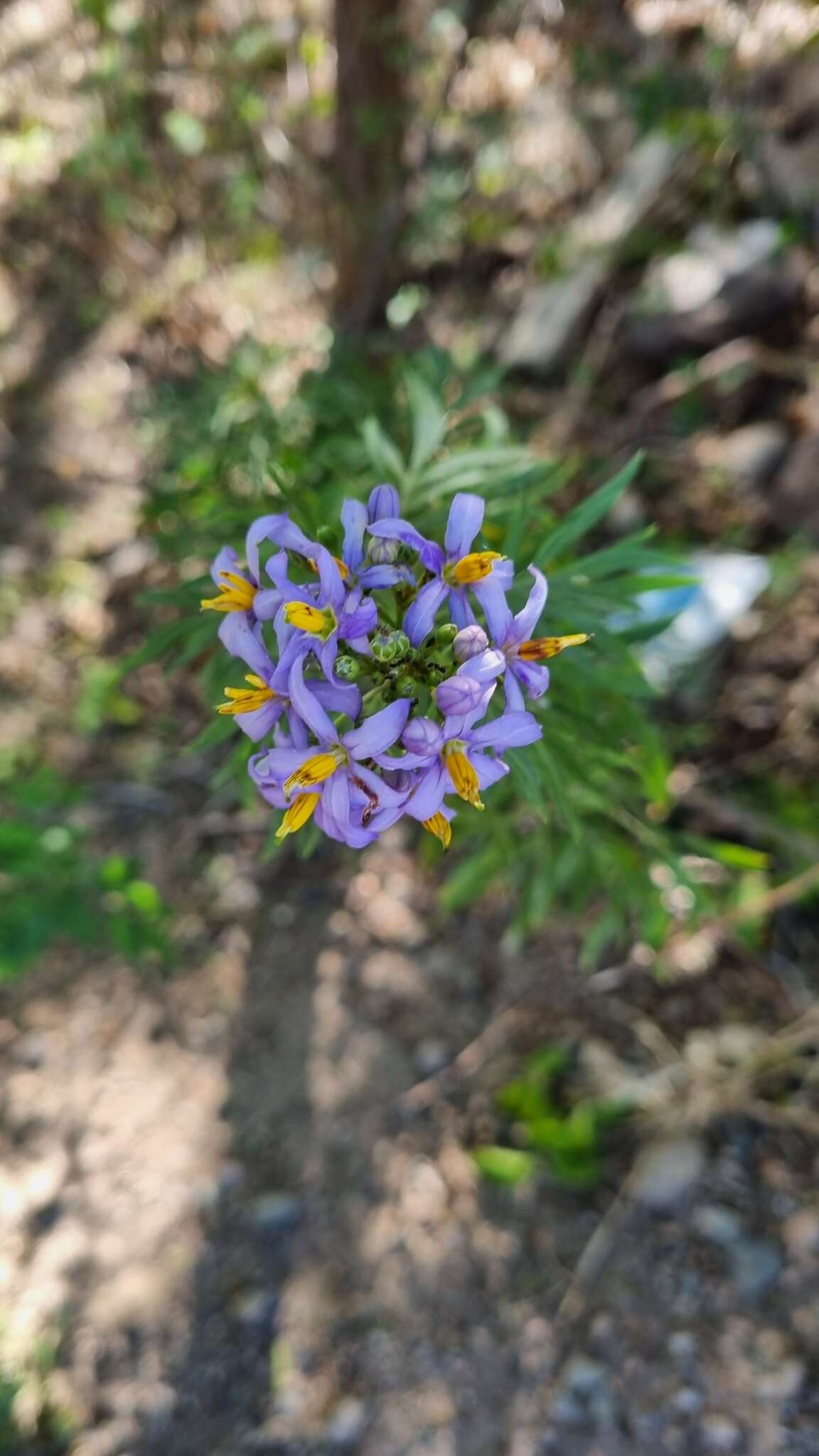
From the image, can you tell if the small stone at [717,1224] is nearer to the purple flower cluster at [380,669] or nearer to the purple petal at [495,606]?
the purple flower cluster at [380,669]

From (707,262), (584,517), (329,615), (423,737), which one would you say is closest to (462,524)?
(329,615)

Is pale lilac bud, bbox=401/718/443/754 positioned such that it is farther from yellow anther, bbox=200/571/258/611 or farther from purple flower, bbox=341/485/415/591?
yellow anther, bbox=200/571/258/611

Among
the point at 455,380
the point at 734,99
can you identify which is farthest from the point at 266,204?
the point at 734,99

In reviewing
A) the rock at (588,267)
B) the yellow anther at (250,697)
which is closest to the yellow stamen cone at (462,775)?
the yellow anther at (250,697)

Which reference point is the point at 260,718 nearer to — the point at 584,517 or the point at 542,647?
the point at 542,647

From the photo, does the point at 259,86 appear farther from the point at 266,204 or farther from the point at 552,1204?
the point at 552,1204

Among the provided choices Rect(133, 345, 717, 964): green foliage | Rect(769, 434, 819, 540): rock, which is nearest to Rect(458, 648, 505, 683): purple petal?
Rect(133, 345, 717, 964): green foliage
